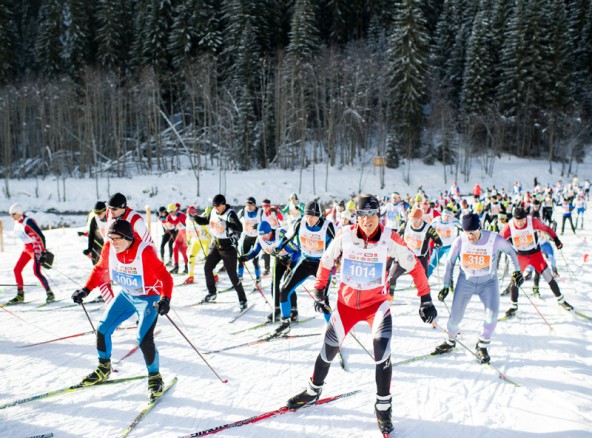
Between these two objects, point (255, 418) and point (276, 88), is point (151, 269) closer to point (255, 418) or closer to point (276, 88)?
point (255, 418)

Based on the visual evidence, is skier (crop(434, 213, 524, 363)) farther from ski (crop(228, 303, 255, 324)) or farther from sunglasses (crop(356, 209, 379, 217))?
ski (crop(228, 303, 255, 324))


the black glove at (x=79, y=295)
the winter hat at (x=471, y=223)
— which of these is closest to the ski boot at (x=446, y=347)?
the winter hat at (x=471, y=223)

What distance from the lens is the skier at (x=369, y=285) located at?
12.5 feet

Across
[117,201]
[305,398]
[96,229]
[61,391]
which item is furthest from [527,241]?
[96,229]

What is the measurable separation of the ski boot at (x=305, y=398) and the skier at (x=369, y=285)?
0.51 feet

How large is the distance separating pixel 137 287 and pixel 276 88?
37.1 meters

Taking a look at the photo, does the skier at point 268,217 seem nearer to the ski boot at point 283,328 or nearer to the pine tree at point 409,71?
the ski boot at point 283,328

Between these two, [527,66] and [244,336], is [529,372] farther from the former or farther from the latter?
[527,66]

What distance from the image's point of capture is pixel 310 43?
40.1m

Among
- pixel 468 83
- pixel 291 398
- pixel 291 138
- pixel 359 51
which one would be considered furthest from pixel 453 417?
pixel 468 83

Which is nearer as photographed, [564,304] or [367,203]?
[367,203]

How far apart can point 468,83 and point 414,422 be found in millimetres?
49364

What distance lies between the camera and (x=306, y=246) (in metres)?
6.16

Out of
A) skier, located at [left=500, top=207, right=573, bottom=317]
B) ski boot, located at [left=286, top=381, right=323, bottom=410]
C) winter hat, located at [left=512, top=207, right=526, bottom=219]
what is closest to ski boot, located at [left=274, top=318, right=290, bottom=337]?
ski boot, located at [left=286, top=381, right=323, bottom=410]
